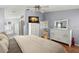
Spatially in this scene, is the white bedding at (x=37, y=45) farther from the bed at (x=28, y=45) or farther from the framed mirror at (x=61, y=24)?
the framed mirror at (x=61, y=24)

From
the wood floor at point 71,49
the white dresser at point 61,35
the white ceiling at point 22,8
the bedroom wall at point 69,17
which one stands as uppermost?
the white ceiling at point 22,8

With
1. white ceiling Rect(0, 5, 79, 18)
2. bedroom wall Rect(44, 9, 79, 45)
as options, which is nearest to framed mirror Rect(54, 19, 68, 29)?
bedroom wall Rect(44, 9, 79, 45)

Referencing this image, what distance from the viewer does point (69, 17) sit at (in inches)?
45.1

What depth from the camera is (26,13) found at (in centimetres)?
116

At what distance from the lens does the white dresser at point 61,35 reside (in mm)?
1170

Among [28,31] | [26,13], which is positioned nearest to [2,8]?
[26,13]

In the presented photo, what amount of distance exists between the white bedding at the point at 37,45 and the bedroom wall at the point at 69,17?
21 centimetres

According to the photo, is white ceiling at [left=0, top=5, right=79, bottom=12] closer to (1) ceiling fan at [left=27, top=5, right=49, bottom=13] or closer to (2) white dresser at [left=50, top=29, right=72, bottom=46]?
(1) ceiling fan at [left=27, top=5, right=49, bottom=13]

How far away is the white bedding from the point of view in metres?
1.10

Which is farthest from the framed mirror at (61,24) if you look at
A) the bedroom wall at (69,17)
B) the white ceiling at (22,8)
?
the white ceiling at (22,8)

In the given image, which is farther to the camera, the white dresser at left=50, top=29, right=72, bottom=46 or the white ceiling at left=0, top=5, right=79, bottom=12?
the white dresser at left=50, top=29, right=72, bottom=46

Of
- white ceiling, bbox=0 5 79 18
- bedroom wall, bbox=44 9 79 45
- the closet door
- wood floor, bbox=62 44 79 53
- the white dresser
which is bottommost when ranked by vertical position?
wood floor, bbox=62 44 79 53
